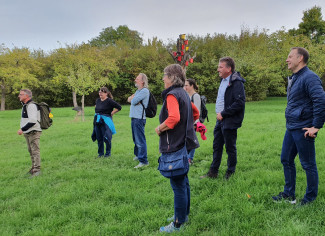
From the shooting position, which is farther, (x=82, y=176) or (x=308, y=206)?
(x=82, y=176)

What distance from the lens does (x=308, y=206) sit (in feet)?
11.0

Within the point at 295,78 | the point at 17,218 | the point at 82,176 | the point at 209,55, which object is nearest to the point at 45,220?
the point at 17,218

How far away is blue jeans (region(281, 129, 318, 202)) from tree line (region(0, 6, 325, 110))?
2224 centimetres

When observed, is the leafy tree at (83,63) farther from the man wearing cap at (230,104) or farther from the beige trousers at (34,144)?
the man wearing cap at (230,104)

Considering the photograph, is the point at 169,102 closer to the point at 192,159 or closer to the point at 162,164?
the point at 162,164

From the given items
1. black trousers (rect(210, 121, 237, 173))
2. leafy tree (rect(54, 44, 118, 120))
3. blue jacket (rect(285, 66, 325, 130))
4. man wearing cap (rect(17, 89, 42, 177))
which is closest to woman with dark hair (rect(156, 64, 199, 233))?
blue jacket (rect(285, 66, 325, 130))

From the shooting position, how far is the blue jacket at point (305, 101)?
3000 millimetres

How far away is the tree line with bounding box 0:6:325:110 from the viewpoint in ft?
85.4

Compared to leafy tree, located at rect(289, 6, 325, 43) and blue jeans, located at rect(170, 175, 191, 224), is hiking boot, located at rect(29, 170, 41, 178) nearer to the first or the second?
blue jeans, located at rect(170, 175, 191, 224)

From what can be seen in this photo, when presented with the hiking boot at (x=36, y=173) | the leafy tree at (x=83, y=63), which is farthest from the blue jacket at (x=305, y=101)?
the leafy tree at (x=83, y=63)

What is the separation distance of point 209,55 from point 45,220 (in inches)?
1216

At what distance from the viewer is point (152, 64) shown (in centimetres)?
3272

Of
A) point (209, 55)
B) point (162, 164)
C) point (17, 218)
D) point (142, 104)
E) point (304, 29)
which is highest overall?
point (304, 29)

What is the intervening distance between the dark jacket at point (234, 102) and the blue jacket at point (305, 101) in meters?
0.91
